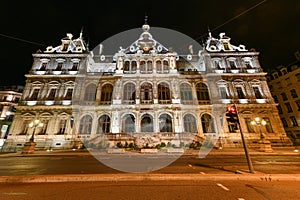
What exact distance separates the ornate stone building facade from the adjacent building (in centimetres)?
1044

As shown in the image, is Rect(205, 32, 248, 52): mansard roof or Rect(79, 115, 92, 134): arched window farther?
Rect(205, 32, 248, 52): mansard roof

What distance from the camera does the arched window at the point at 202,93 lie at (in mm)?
25597

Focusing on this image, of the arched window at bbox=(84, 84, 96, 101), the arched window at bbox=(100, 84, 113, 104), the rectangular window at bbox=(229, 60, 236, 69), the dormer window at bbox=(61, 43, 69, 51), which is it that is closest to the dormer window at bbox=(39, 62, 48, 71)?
the dormer window at bbox=(61, 43, 69, 51)

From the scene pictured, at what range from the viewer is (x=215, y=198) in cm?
426

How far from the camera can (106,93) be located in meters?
26.4

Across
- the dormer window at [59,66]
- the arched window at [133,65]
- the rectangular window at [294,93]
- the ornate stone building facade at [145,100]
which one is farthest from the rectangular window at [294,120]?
the dormer window at [59,66]

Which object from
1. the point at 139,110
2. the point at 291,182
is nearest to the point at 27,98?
the point at 139,110

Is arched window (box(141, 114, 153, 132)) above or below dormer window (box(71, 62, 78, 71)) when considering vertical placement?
below

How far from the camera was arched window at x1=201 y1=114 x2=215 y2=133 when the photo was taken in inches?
944

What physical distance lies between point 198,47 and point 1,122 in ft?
177

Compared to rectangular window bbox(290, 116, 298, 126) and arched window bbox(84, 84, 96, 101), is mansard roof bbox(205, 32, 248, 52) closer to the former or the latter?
rectangular window bbox(290, 116, 298, 126)

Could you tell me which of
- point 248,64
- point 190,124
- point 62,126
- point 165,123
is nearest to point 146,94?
point 165,123

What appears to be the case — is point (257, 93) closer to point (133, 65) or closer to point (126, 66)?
point (133, 65)

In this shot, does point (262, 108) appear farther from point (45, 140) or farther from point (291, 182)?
point (45, 140)
